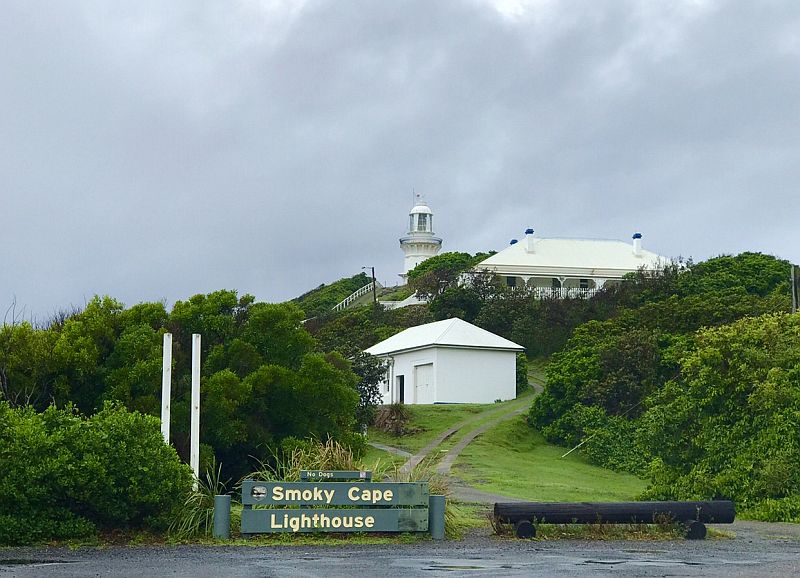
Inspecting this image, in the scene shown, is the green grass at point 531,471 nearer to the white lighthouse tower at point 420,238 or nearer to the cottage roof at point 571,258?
the cottage roof at point 571,258

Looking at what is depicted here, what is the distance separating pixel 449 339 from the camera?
164 ft

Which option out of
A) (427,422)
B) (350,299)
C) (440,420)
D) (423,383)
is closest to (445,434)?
(427,422)

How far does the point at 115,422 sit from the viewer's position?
16078 mm

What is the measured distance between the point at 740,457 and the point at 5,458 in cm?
1535

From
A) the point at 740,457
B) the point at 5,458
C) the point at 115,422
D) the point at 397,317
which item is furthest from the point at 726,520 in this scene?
the point at 397,317

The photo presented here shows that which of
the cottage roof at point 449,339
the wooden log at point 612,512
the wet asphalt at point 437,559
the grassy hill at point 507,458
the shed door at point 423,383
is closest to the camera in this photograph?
the wet asphalt at point 437,559

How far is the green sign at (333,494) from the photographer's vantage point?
1598 centimetres

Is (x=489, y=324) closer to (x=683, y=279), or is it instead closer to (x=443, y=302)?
(x=443, y=302)

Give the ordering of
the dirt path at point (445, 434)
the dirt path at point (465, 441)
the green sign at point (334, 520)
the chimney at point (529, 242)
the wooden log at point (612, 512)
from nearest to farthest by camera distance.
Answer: the green sign at point (334, 520) < the wooden log at point (612, 512) < the dirt path at point (465, 441) < the dirt path at point (445, 434) < the chimney at point (529, 242)

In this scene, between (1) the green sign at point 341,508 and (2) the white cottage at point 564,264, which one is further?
(2) the white cottage at point 564,264

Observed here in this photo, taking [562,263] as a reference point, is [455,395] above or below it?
below

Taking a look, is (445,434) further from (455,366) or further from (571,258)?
(571,258)

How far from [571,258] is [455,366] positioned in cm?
2957

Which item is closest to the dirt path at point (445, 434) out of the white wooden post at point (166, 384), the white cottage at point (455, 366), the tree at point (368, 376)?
the tree at point (368, 376)
